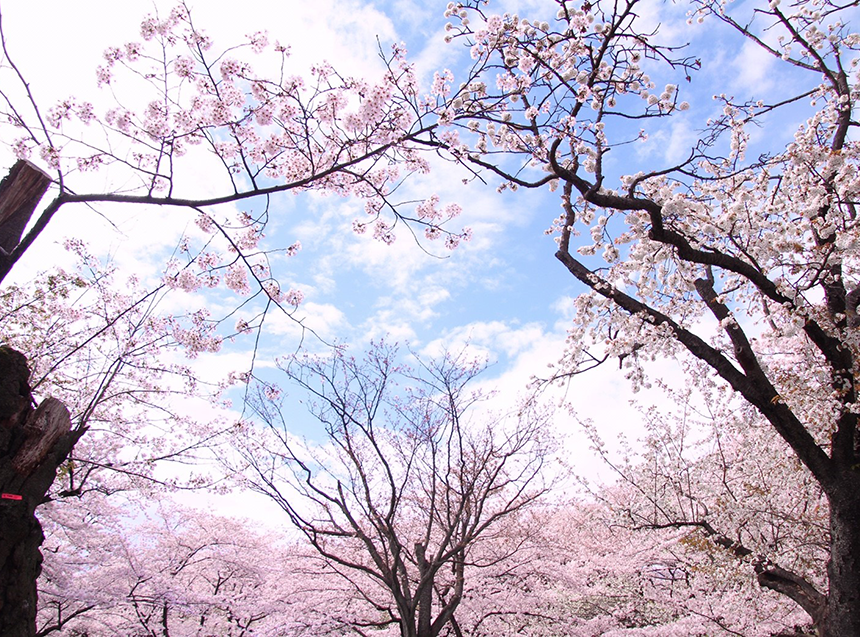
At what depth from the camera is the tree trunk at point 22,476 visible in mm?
3396

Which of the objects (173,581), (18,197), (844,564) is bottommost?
(173,581)

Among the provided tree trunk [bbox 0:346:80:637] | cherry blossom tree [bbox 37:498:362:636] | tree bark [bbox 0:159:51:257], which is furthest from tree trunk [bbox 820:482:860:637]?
cherry blossom tree [bbox 37:498:362:636]

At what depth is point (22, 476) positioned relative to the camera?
3688 mm

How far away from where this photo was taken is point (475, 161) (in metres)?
5.06

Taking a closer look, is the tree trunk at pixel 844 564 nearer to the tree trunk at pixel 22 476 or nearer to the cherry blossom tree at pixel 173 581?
the tree trunk at pixel 22 476

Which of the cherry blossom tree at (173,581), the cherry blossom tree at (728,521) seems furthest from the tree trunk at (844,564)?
the cherry blossom tree at (173,581)

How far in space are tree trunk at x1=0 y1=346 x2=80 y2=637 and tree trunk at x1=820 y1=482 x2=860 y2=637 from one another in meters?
6.68

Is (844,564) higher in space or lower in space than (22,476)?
higher

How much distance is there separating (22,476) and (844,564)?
23.2 ft

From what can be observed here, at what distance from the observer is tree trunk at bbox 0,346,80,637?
3.40 metres

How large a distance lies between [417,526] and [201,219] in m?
12.3

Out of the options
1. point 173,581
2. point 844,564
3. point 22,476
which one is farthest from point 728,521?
point 173,581

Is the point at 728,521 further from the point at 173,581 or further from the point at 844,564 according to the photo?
the point at 173,581

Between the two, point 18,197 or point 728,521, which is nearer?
point 18,197
